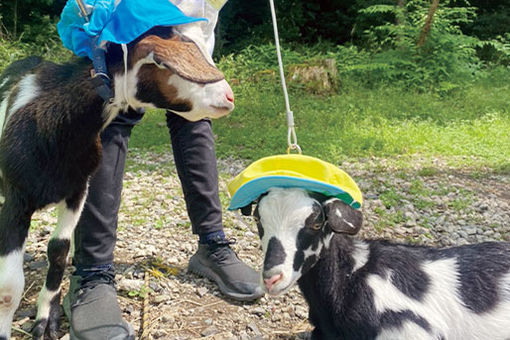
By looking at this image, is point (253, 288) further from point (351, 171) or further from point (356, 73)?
point (356, 73)

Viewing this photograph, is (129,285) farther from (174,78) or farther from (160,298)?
(174,78)

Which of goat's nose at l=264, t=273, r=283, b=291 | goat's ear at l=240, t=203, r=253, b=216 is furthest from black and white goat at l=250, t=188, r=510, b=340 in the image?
goat's ear at l=240, t=203, r=253, b=216

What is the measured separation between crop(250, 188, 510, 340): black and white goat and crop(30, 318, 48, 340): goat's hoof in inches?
48.7

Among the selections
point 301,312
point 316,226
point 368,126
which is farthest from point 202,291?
point 368,126

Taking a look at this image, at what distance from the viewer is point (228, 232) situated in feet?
12.2

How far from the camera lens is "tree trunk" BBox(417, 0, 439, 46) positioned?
930 cm

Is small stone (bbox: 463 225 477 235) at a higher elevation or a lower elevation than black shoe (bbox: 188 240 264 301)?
lower

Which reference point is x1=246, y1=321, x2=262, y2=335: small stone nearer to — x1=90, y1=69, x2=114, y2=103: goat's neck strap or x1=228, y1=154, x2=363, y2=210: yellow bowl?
x1=228, y1=154, x2=363, y2=210: yellow bowl

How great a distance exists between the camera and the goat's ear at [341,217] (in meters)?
1.90

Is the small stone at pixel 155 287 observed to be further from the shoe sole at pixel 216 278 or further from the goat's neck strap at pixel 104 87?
the goat's neck strap at pixel 104 87

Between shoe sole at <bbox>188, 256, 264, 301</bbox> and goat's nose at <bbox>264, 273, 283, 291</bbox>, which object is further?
shoe sole at <bbox>188, 256, 264, 301</bbox>

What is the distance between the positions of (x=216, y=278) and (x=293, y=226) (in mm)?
1179

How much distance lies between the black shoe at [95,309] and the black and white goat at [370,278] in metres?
0.95

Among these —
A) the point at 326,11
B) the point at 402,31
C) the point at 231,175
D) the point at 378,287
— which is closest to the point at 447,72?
the point at 402,31
